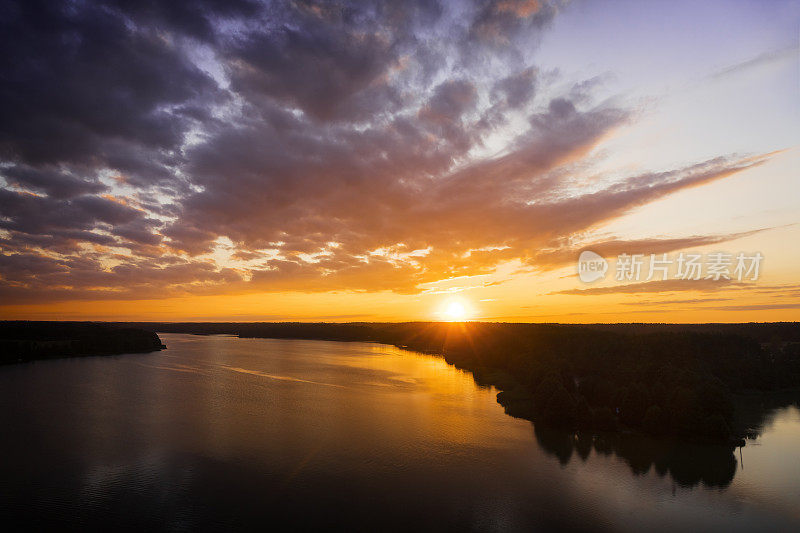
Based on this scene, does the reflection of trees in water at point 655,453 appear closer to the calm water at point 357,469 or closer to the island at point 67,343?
the calm water at point 357,469

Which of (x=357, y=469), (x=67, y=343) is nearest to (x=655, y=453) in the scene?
(x=357, y=469)

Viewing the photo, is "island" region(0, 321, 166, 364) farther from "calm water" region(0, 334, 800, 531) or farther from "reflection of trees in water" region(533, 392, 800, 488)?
"reflection of trees in water" region(533, 392, 800, 488)

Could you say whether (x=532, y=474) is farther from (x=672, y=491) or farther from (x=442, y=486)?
(x=672, y=491)

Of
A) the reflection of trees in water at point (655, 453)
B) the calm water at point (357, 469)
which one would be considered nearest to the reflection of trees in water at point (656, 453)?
the reflection of trees in water at point (655, 453)

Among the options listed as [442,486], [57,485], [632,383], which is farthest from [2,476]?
[632,383]

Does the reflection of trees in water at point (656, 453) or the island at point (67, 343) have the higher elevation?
the island at point (67, 343)

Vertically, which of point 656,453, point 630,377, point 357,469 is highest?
point 630,377

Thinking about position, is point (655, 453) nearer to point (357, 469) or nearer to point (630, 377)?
point (630, 377)
